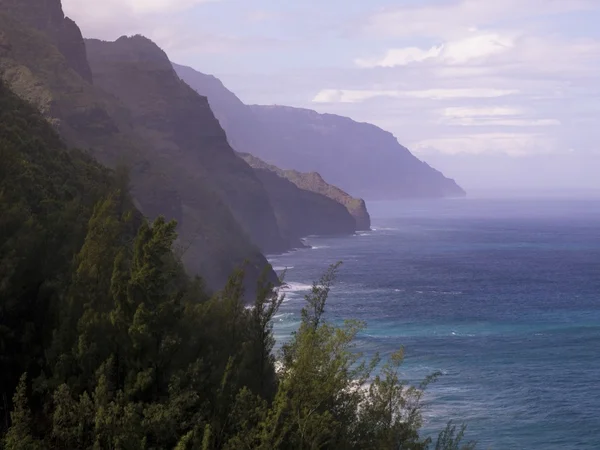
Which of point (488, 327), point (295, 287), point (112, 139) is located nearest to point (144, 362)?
point (488, 327)

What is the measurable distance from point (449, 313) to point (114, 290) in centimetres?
8071

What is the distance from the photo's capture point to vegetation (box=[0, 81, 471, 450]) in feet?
74.3

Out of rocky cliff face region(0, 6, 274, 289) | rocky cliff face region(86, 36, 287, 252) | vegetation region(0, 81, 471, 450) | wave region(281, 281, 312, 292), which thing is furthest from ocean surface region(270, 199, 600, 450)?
vegetation region(0, 81, 471, 450)

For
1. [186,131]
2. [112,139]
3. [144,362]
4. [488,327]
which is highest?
[186,131]

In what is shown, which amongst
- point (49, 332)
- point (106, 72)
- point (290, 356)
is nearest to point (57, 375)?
point (49, 332)

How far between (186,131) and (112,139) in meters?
52.1

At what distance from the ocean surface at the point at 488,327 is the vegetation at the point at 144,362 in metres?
30.9

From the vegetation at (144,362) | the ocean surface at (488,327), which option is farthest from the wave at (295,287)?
the vegetation at (144,362)

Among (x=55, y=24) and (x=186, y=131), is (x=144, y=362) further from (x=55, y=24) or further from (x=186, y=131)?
(x=186, y=131)

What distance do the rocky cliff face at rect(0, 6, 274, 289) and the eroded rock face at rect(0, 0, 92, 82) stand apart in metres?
0.24

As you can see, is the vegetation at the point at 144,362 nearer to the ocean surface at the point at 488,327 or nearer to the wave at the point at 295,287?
the ocean surface at the point at 488,327

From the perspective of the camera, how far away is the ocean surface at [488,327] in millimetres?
60375

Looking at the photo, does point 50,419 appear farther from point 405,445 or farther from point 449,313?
point 449,313

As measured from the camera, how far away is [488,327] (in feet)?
308
